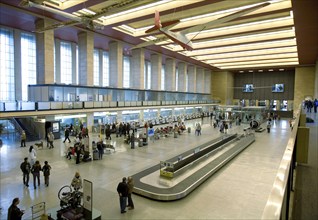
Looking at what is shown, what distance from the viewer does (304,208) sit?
8.13 m

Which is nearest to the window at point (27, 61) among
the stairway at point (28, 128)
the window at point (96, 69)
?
the stairway at point (28, 128)

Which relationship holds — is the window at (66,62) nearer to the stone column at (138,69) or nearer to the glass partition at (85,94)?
the glass partition at (85,94)

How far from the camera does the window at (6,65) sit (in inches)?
941

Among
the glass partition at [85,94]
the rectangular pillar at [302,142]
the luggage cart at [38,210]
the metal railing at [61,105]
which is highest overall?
the glass partition at [85,94]

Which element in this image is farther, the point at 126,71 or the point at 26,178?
the point at 126,71

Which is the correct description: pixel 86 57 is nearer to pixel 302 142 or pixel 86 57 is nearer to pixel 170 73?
pixel 170 73

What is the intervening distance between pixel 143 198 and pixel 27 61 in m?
25.2

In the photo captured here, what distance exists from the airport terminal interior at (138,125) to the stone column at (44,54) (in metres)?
0.10

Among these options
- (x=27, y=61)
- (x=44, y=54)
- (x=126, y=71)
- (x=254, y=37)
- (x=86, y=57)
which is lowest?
(x=44, y=54)

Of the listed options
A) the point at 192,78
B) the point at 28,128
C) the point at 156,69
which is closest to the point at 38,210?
the point at 28,128

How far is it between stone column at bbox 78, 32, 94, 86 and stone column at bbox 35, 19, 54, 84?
413cm

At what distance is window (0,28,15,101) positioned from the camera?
941 inches

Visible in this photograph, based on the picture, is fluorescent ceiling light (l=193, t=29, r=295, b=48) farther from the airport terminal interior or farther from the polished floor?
the polished floor

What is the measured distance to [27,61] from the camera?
26188mm
